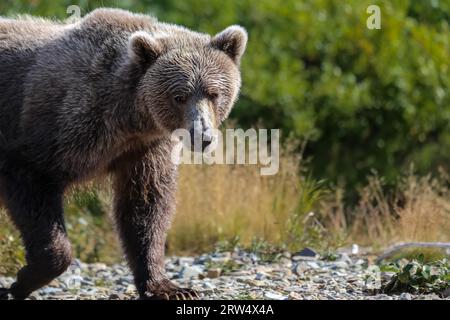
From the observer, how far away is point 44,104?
774 cm

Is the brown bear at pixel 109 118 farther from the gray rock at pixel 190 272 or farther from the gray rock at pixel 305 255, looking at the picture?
the gray rock at pixel 305 255

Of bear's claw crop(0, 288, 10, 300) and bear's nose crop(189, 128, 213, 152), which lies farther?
bear's claw crop(0, 288, 10, 300)

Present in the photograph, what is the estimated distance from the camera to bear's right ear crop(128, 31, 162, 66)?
7.45 metres

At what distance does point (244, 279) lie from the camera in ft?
28.3

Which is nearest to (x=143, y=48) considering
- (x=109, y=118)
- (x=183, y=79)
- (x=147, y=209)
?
(x=183, y=79)

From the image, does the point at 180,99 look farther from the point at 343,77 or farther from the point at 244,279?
the point at 343,77

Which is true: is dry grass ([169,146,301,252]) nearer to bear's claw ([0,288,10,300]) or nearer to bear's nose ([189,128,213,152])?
bear's claw ([0,288,10,300])

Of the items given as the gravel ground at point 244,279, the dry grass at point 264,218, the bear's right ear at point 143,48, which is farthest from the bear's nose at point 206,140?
the dry grass at point 264,218

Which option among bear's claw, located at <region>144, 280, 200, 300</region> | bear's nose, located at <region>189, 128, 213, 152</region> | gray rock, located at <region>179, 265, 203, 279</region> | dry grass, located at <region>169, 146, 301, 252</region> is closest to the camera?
bear's nose, located at <region>189, 128, 213, 152</region>

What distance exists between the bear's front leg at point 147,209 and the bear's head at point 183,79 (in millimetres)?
464

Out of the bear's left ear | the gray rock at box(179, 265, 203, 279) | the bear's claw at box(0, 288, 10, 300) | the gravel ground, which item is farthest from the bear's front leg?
the bear's claw at box(0, 288, 10, 300)

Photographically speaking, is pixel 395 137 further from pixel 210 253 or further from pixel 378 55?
pixel 210 253

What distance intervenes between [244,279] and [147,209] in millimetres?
1139

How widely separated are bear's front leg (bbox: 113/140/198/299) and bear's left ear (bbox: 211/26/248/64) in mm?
883
